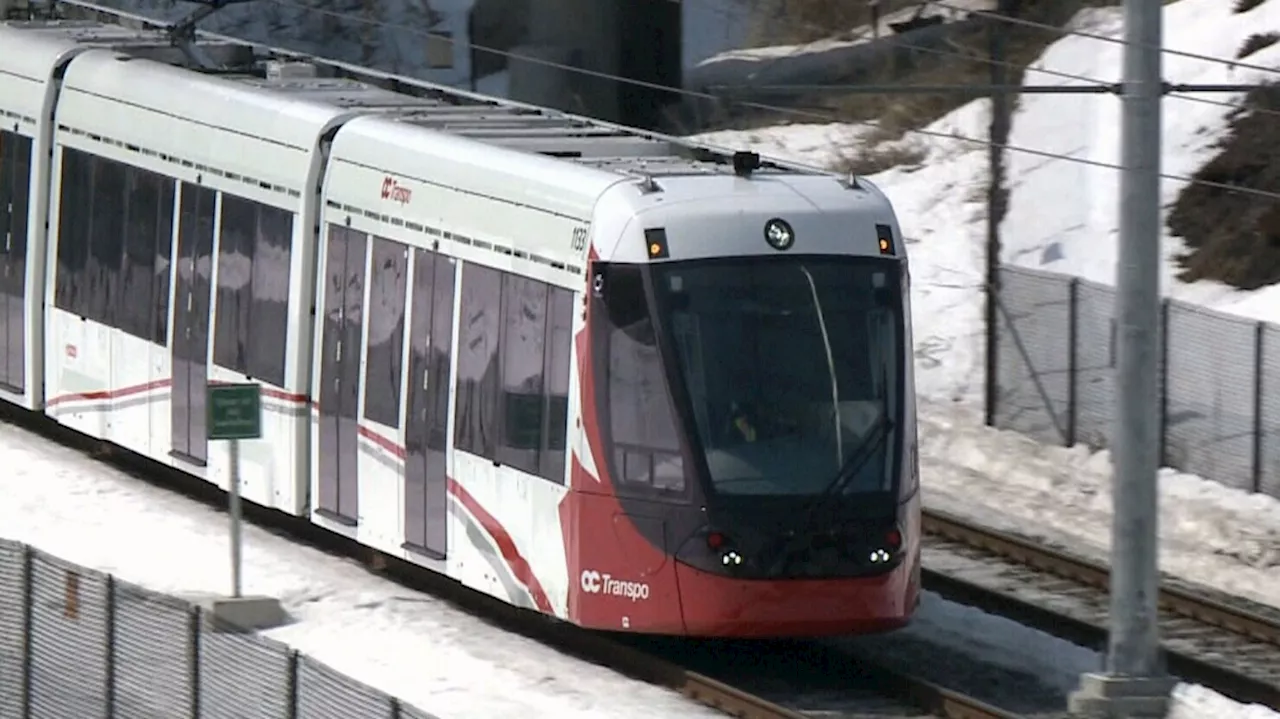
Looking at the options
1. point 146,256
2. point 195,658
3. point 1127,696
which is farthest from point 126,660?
point 146,256

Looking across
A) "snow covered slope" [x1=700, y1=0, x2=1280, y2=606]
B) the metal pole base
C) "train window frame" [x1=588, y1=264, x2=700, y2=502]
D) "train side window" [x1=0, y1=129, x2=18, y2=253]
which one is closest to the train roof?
"train side window" [x1=0, y1=129, x2=18, y2=253]

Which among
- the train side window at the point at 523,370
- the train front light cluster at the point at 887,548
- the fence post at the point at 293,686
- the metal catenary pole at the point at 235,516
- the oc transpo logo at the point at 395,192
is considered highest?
the oc transpo logo at the point at 395,192

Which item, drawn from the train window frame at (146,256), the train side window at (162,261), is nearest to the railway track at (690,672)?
the train side window at (162,261)

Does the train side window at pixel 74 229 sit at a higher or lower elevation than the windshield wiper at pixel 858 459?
lower

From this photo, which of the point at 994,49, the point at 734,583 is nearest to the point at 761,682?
the point at 734,583

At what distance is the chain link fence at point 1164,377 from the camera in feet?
78.9

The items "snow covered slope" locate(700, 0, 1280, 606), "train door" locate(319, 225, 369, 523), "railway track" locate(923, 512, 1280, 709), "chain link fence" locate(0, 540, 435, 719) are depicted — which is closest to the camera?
"chain link fence" locate(0, 540, 435, 719)

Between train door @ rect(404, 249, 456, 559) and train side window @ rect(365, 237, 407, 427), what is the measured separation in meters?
0.15

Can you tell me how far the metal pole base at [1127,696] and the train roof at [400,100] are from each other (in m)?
3.45

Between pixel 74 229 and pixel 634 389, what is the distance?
27.0 feet

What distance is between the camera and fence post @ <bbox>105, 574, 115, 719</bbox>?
14.8 metres

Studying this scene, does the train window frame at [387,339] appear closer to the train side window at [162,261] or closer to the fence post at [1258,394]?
the train side window at [162,261]

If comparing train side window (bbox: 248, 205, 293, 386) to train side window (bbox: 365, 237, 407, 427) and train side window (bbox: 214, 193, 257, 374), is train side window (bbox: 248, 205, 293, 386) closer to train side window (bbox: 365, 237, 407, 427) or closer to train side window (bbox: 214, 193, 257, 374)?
train side window (bbox: 214, 193, 257, 374)

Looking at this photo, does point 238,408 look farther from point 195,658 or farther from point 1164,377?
point 1164,377
